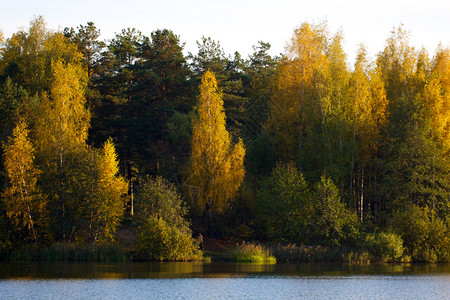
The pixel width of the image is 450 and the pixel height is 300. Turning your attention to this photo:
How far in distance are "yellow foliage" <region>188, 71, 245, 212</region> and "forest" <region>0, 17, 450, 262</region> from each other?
100 millimetres

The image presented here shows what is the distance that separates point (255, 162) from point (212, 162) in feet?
23.6

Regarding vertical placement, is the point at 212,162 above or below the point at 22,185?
above

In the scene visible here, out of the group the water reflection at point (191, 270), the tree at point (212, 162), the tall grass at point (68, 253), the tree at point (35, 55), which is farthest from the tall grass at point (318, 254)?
the tree at point (35, 55)

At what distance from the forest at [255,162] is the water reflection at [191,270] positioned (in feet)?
10.6

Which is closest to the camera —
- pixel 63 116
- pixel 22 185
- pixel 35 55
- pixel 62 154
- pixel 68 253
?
pixel 68 253

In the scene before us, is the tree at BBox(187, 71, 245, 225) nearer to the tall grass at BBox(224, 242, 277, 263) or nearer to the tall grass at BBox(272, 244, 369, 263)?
the tall grass at BBox(224, 242, 277, 263)

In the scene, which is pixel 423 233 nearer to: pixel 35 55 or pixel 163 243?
pixel 163 243

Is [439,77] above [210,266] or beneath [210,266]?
above

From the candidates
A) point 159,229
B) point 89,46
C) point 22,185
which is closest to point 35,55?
point 89,46

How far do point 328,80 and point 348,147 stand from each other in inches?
252

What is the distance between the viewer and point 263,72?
73.2 m

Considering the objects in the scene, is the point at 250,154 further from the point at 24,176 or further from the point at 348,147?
the point at 24,176

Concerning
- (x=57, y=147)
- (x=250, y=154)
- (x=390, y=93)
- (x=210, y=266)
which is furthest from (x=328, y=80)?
(x=57, y=147)

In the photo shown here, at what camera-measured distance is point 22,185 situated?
48062 mm
